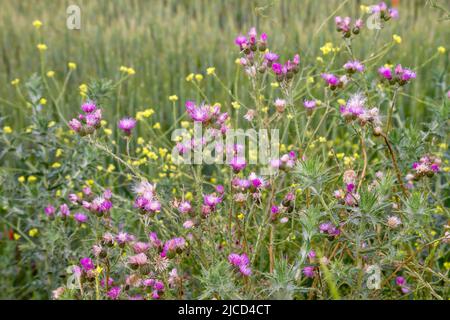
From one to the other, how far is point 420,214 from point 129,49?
3192 millimetres

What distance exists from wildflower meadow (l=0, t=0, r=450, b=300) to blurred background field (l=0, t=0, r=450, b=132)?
2cm

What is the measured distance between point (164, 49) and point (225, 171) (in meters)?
1.57

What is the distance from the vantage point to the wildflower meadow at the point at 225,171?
6.54 feet

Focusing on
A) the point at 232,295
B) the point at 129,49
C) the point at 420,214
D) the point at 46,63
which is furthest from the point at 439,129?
the point at 46,63

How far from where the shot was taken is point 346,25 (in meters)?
2.53

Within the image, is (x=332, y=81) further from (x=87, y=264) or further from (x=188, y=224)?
(x=87, y=264)

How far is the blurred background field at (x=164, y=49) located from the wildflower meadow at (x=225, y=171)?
0.06 ft

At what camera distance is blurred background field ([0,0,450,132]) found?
4.21m

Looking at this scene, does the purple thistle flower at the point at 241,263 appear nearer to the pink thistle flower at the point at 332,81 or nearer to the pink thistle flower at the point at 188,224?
the pink thistle flower at the point at 188,224

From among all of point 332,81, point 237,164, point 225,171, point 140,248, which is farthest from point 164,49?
point 140,248

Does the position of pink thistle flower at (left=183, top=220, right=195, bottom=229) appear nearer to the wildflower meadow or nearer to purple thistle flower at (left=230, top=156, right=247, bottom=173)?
the wildflower meadow

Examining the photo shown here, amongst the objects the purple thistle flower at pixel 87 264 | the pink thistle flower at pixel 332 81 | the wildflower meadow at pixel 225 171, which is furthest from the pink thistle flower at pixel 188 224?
the pink thistle flower at pixel 332 81

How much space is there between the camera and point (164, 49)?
4637 millimetres
